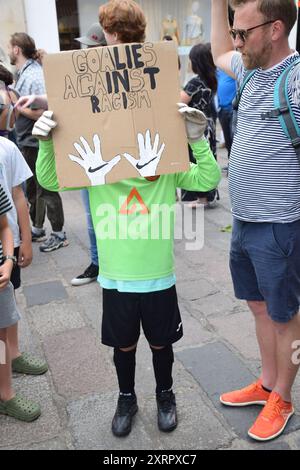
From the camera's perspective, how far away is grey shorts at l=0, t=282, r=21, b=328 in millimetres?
2396

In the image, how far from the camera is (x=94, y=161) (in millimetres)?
2018

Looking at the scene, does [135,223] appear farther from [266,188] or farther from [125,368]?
[125,368]

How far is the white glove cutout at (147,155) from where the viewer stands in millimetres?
2008

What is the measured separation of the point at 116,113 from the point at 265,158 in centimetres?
63

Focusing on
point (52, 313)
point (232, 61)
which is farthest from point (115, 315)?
point (52, 313)

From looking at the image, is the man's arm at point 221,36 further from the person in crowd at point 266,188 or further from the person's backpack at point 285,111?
the person's backpack at point 285,111

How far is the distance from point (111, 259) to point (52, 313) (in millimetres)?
1681

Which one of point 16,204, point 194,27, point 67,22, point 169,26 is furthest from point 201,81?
point 194,27

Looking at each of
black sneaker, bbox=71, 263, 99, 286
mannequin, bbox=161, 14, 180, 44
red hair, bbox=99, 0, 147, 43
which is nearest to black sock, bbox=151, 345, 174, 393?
red hair, bbox=99, 0, 147, 43

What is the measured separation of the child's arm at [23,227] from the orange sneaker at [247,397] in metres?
1.31

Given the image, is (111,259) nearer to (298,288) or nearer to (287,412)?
(298,288)

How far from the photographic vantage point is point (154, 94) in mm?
1988

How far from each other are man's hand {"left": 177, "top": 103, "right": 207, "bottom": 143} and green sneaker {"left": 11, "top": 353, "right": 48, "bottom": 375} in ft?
5.47

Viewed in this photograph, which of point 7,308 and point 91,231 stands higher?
point 7,308
